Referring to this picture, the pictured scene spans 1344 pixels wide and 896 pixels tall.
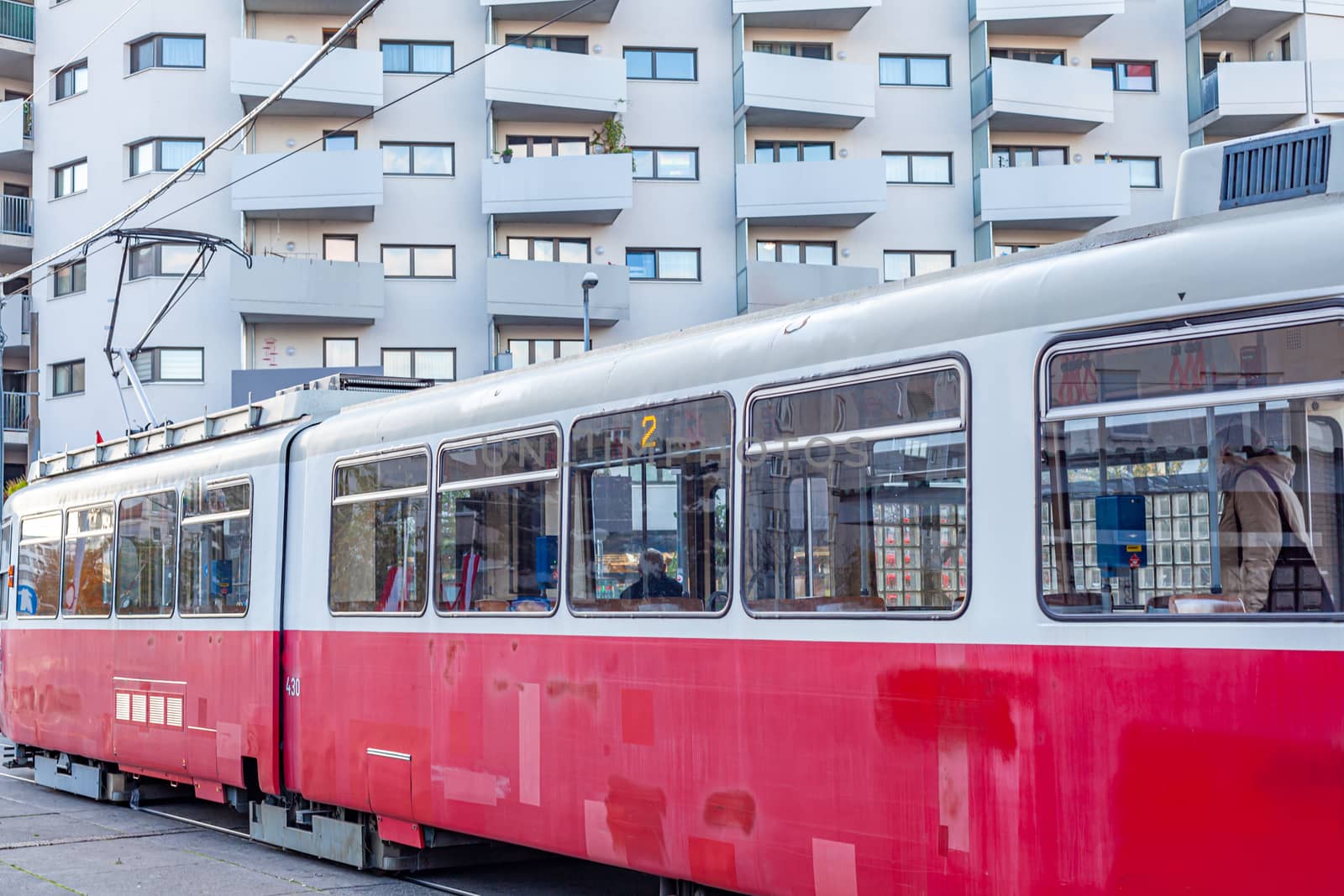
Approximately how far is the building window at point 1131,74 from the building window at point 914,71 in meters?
3.66

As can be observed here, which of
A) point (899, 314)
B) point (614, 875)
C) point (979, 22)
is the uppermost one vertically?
point (979, 22)

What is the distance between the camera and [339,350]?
34938mm

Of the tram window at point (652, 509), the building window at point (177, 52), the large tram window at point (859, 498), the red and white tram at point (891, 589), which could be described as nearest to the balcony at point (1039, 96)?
the building window at point (177, 52)

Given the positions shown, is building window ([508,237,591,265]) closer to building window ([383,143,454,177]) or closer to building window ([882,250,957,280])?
building window ([383,143,454,177])

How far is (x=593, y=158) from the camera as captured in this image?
112 ft

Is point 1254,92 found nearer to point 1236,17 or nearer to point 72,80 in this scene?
point 1236,17

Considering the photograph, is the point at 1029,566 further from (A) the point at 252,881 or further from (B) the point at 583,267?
(B) the point at 583,267

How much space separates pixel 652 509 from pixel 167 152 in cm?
3095

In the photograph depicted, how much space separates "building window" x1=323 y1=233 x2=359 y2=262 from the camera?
115 feet

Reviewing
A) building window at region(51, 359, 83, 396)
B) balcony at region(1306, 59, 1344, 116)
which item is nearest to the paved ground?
building window at region(51, 359, 83, 396)

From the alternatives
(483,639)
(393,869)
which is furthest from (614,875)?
(483,639)

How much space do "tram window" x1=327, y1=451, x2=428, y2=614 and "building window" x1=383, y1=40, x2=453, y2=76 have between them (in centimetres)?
2695

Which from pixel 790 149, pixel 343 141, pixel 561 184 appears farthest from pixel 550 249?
pixel 790 149

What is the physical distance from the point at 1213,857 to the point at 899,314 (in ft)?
8.14
